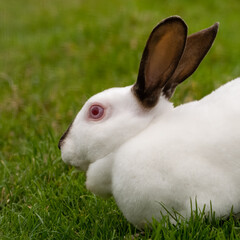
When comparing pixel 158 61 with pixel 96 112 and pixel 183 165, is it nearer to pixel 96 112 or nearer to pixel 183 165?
pixel 96 112

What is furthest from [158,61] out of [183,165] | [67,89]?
[67,89]

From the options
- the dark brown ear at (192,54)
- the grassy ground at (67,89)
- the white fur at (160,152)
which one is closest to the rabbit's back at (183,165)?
the white fur at (160,152)

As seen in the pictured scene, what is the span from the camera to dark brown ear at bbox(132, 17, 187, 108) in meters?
2.75

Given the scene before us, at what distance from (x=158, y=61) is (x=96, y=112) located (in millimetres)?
398

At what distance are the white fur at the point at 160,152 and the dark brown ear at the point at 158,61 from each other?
0.21 ft

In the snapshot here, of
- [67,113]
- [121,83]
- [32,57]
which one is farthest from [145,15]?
[67,113]

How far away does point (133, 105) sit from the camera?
282 centimetres

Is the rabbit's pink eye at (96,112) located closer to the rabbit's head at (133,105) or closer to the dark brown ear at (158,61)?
the rabbit's head at (133,105)

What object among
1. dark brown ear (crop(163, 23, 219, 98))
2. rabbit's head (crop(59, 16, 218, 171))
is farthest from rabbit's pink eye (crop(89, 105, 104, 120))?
dark brown ear (crop(163, 23, 219, 98))

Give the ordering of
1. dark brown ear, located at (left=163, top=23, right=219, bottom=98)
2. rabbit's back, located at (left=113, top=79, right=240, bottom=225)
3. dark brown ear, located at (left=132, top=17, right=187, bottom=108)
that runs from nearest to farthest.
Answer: rabbit's back, located at (left=113, top=79, right=240, bottom=225) < dark brown ear, located at (left=132, top=17, right=187, bottom=108) < dark brown ear, located at (left=163, top=23, right=219, bottom=98)

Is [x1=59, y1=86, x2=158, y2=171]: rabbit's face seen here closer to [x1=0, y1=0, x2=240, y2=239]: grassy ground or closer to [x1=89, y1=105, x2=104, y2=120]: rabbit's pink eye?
[x1=89, y1=105, x2=104, y2=120]: rabbit's pink eye

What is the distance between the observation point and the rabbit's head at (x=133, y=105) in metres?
2.76

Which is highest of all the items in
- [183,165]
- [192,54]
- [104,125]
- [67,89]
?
[192,54]

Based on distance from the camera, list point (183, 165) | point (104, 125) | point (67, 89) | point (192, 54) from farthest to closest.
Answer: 1. point (67, 89)
2. point (192, 54)
3. point (104, 125)
4. point (183, 165)
